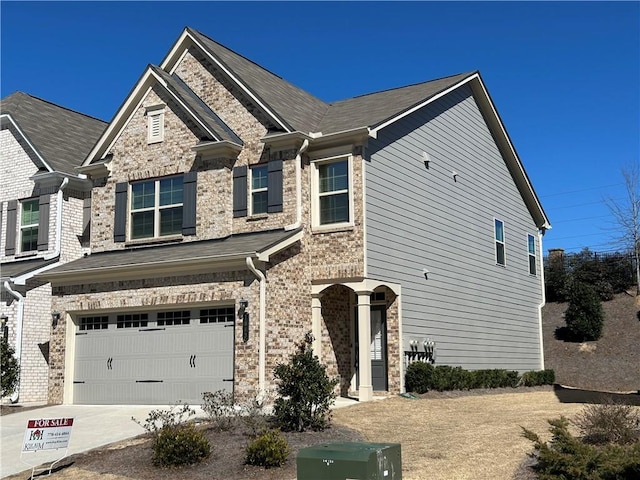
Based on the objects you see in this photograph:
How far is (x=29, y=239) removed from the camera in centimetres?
2322

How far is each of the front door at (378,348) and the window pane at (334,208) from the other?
286cm

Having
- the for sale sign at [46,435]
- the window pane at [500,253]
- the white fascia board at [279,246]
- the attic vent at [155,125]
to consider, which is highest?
the attic vent at [155,125]

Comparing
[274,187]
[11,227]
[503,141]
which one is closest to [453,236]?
[503,141]

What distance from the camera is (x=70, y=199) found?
75.0 feet

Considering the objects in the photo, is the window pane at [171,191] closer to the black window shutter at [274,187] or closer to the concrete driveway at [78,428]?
the black window shutter at [274,187]

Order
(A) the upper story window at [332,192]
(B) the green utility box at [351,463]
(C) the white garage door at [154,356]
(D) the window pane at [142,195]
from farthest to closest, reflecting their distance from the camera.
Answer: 1. (D) the window pane at [142,195]
2. (A) the upper story window at [332,192]
3. (C) the white garage door at [154,356]
4. (B) the green utility box at [351,463]

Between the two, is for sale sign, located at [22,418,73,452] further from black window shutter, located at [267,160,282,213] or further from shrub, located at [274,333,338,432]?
black window shutter, located at [267,160,282,213]

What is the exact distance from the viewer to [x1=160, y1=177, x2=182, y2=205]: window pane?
2006 centimetres

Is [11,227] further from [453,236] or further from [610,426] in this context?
[610,426]

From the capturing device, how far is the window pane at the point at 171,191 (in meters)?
20.1

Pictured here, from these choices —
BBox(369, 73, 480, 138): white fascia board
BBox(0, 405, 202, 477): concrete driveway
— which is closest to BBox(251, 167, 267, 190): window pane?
BBox(369, 73, 480, 138): white fascia board

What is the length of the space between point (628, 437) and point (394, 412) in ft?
19.6

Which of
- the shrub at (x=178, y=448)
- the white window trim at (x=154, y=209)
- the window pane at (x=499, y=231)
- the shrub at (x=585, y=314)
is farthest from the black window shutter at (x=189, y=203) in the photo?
the shrub at (x=585, y=314)

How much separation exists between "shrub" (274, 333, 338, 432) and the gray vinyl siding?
204 inches
